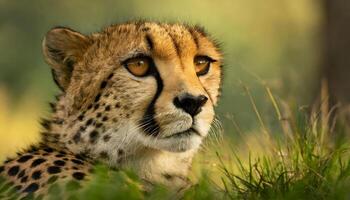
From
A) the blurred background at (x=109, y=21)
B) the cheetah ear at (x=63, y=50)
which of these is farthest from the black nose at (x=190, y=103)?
the blurred background at (x=109, y=21)

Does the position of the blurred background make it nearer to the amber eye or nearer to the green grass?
the green grass

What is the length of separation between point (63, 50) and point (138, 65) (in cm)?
40

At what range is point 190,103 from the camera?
478cm

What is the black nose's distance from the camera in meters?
4.77

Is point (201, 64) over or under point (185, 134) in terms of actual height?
over

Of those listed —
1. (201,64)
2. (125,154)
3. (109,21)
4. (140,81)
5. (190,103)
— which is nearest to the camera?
(190,103)

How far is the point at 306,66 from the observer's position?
16906 millimetres

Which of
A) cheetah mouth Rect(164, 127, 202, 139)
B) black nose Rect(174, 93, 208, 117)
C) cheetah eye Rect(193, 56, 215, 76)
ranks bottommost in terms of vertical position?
cheetah mouth Rect(164, 127, 202, 139)

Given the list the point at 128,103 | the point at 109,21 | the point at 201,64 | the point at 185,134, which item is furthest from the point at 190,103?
the point at 109,21

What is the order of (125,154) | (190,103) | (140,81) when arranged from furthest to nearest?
1. (140,81)
2. (125,154)
3. (190,103)

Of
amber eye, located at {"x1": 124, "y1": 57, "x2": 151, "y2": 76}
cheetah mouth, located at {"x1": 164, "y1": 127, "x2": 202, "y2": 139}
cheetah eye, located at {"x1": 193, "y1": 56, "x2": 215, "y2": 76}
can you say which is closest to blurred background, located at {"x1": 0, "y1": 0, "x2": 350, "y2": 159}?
cheetah eye, located at {"x1": 193, "y1": 56, "x2": 215, "y2": 76}

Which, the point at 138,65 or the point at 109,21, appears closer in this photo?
the point at 138,65

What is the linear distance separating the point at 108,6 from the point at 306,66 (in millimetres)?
4960

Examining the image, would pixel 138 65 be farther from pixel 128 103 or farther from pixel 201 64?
pixel 201 64
